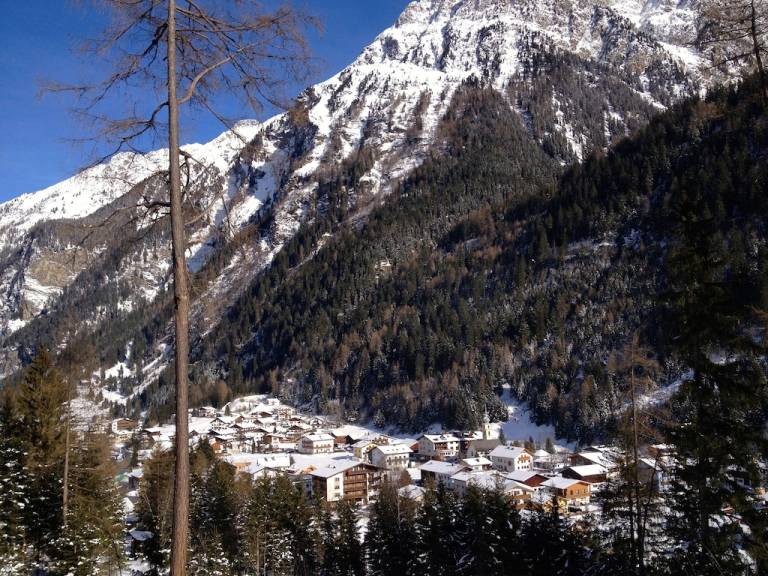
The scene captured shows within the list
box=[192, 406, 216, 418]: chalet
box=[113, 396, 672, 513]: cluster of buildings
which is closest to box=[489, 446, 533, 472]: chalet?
box=[113, 396, 672, 513]: cluster of buildings

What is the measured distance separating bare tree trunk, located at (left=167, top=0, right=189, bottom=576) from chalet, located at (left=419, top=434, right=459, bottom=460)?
76.8 metres

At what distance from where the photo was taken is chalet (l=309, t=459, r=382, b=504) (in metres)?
60.5

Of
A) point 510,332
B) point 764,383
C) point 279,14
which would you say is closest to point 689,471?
point 764,383

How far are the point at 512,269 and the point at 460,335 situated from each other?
65.9 feet

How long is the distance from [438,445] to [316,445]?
61.6ft

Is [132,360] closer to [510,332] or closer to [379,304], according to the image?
[379,304]

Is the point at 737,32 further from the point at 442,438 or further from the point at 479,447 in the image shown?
the point at 442,438

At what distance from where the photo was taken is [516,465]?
211 ft

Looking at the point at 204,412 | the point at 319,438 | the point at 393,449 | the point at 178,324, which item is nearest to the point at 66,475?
the point at 178,324

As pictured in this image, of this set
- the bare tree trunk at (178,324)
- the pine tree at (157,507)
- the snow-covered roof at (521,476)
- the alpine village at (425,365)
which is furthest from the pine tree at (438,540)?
the snow-covered roof at (521,476)

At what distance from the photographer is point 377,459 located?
7544 centimetres

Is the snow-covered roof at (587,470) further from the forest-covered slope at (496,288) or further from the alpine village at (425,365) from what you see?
the forest-covered slope at (496,288)

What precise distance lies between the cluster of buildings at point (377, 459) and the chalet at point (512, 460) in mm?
116

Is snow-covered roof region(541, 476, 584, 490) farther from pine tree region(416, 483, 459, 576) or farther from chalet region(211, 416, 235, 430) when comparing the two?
chalet region(211, 416, 235, 430)
